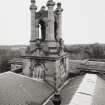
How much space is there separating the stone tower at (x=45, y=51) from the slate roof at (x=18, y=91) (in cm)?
176

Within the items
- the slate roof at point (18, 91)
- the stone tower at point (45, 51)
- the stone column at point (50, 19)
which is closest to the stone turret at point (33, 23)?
the stone tower at point (45, 51)

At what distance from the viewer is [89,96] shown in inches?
298

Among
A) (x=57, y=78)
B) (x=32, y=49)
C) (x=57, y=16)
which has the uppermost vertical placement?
(x=57, y=16)

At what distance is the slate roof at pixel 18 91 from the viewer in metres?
6.27

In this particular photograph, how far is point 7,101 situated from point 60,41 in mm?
7443

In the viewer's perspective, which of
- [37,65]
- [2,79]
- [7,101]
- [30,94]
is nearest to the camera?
[7,101]

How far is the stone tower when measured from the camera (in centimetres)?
967

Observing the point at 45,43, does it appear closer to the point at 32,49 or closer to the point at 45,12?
the point at 32,49

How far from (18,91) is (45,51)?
4260 millimetres

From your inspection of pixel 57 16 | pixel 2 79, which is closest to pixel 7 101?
pixel 2 79

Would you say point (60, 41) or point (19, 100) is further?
point (60, 41)

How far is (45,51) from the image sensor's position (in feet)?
33.3

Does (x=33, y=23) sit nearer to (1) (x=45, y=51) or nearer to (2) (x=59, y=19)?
(2) (x=59, y=19)

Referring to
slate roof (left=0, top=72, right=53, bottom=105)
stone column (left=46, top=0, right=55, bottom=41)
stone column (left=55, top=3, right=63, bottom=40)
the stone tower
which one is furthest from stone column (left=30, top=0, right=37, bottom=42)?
slate roof (left=0, top=72, right=53, bottom=105)
